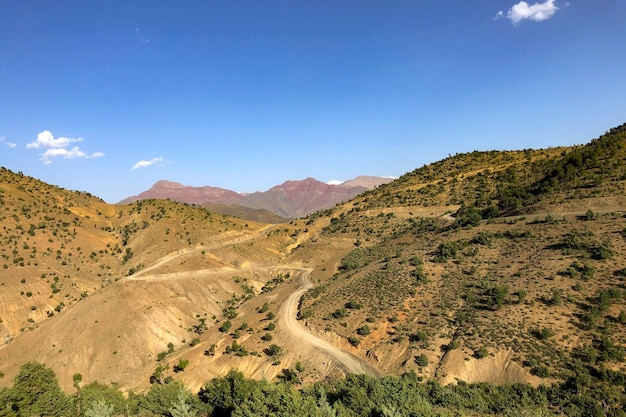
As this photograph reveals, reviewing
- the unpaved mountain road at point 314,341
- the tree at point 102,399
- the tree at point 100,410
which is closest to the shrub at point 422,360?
the unpaved mountain road at point 314,341

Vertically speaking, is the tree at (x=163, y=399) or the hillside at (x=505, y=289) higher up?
the hillside at (x=505, y=289)

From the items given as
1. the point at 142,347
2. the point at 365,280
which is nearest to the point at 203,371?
the point at 142,347

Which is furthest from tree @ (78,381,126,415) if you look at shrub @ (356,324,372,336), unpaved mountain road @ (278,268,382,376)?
shrub @ (356,324,372,336)

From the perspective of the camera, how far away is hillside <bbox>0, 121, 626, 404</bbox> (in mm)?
33344

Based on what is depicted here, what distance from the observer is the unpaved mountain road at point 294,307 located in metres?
36.0

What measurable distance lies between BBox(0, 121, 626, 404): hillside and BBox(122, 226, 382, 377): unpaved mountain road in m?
0.29

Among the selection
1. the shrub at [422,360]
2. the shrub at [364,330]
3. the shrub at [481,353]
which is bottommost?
the shrub at [422,360]

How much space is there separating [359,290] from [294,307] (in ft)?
33.7

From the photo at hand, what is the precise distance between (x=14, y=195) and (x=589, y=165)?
121m

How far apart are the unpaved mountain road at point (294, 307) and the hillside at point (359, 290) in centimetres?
29

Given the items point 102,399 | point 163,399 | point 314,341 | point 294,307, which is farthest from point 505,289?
point 102,399

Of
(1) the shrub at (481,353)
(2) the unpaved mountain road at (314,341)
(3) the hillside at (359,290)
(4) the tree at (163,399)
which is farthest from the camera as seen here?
(2) the unpaved mountain road at (314,341)

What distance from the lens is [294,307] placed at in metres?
50.7

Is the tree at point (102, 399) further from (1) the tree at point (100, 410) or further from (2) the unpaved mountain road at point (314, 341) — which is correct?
(2) the unpaved mountain road at point (314, 341)
